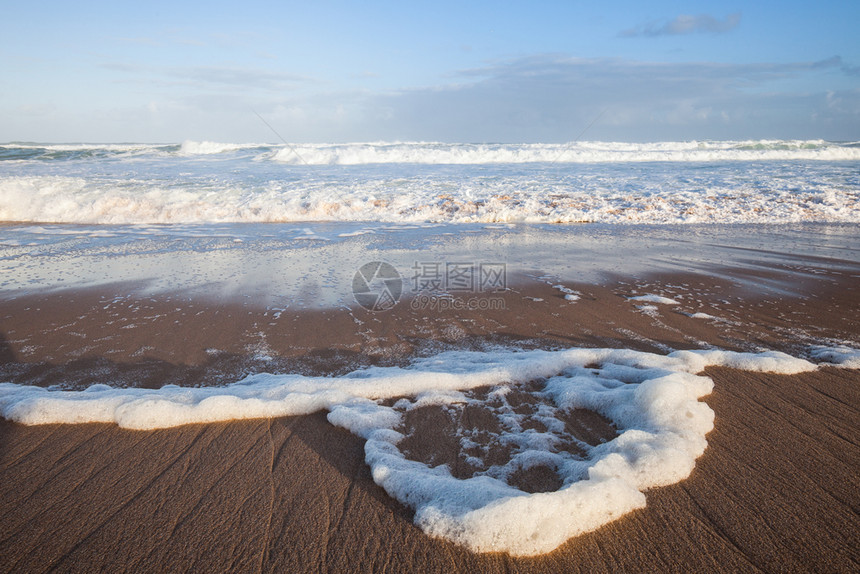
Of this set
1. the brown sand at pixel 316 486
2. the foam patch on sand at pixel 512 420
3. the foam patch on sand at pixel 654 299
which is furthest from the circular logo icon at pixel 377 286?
the foam patch on sand at pixel 654 299

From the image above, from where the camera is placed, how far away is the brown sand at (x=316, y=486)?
5.01ft

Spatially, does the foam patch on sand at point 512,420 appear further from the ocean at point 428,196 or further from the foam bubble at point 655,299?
the ocean at point 428,196

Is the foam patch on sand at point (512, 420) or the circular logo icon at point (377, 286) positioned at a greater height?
the foam patch on sand at point (512, 420)

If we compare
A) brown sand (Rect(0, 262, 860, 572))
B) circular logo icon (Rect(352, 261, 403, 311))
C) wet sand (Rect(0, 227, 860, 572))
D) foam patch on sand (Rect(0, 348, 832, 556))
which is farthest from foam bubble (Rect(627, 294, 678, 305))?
circular logo icon (Rect(352, 261, 403, 311))

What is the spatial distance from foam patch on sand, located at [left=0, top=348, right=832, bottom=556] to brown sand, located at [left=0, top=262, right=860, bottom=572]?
68 millimetres

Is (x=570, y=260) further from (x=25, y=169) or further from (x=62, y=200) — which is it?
(x=25, y=169)

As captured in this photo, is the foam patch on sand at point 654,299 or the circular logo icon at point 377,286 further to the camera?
the circular logo icon at point 377,286

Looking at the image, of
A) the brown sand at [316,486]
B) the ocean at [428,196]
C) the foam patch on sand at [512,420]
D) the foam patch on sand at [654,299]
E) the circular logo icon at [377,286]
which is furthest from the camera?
the ocean at [428,196]

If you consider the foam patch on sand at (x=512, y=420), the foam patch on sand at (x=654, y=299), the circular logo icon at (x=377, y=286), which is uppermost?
the foam patch on sand at (x=512, y=420)

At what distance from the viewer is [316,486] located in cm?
188

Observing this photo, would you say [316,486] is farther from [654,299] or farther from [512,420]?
[654,299]

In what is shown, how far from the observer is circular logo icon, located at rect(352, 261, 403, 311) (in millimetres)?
4559

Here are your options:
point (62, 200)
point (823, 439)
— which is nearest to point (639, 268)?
point (823, 439)

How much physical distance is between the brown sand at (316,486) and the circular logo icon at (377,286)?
1.02m
